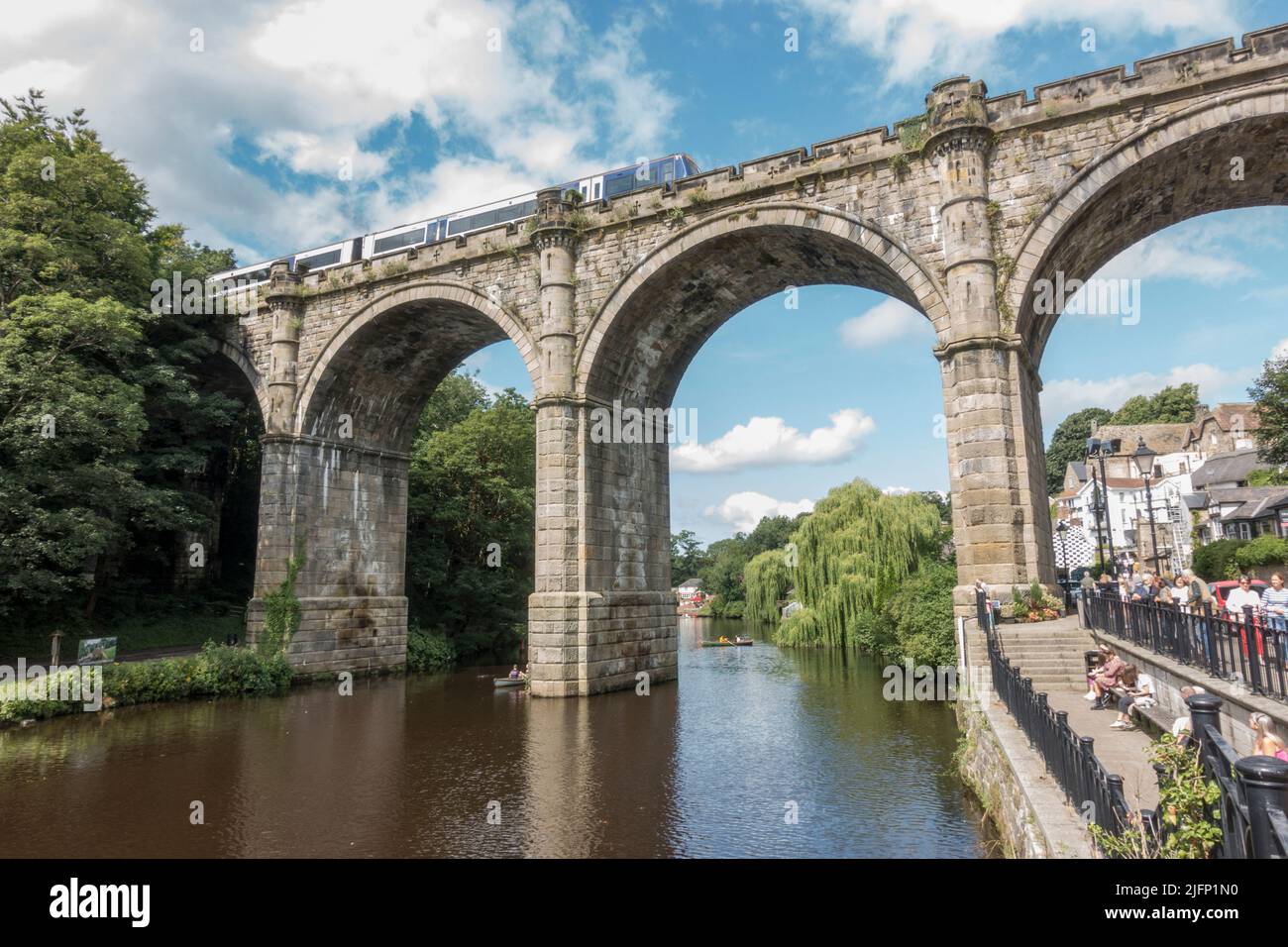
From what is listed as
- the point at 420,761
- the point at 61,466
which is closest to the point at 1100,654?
the point at 420,761

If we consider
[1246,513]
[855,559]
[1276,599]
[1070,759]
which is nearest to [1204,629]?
[1276,599]

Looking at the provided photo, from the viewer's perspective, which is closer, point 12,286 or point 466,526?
point 12,286

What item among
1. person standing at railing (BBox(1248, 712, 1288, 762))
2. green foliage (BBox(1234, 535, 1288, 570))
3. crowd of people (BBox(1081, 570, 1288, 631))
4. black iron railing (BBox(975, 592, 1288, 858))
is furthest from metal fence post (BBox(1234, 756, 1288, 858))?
green foliage (BBox(1234, 535, 1288, 570))

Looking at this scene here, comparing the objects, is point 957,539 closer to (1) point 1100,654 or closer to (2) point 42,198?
(1) point 1100,654

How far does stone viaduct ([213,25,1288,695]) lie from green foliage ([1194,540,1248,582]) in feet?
78.7

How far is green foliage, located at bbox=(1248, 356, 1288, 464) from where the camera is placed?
89.1 ft

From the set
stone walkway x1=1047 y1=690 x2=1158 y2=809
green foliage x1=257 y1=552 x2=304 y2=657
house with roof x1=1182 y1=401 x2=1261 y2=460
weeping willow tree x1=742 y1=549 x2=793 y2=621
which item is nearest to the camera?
stone walkway x1=1047 y1=690 x2=1158 y2=809

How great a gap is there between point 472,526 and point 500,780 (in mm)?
20224

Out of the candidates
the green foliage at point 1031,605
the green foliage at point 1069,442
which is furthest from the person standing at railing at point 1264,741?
the green foliage at point 1069,442

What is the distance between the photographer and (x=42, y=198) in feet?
61.0

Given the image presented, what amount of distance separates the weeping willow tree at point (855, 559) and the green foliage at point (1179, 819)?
19.5 metres

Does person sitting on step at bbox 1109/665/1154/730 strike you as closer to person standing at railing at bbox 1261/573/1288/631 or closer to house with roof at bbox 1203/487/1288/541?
person standing at railing at bbox 1261/573/1288/631

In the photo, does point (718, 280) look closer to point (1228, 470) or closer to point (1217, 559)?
point (1217, 559)
